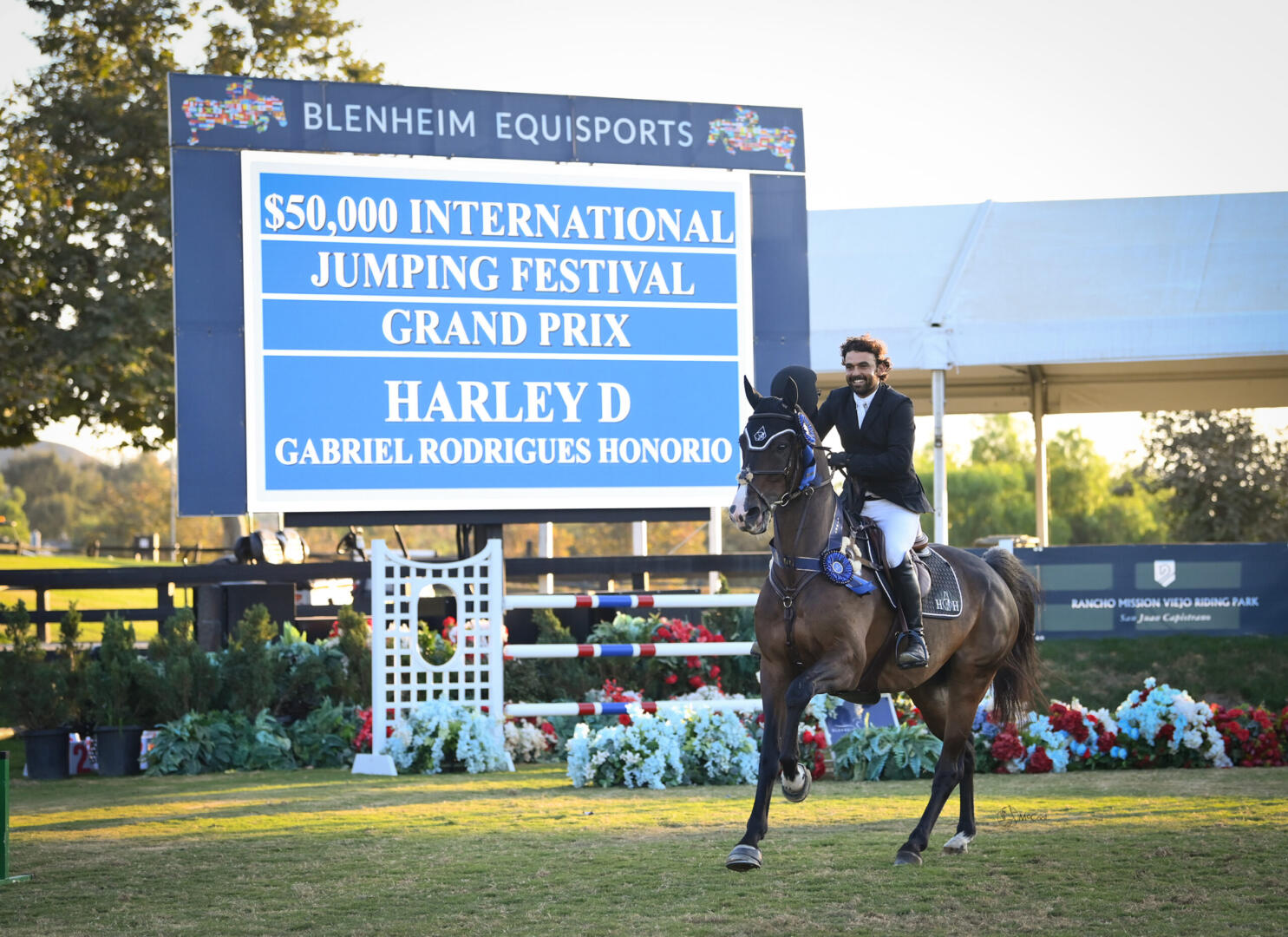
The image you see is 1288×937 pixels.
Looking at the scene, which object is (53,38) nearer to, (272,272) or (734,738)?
(272,272)

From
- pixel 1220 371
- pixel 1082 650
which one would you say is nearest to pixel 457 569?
pixel 1082 650

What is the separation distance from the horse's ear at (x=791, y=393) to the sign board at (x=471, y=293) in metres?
5.46

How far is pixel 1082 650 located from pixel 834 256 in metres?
6.28

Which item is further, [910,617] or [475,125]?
[475,125]

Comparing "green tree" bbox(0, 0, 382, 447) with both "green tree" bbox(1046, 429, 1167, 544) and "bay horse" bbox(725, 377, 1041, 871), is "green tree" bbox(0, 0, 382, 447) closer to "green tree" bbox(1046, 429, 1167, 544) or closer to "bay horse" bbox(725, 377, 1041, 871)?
"bay horse" bbox(725, 377, 1041, 871)

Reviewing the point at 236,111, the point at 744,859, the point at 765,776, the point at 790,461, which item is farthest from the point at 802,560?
the point at 236,111

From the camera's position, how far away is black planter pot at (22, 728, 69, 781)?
467 inches

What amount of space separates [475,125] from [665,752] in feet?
17.9

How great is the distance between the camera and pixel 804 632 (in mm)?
6484

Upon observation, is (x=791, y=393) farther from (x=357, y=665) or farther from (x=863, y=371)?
(x=357, y=665)

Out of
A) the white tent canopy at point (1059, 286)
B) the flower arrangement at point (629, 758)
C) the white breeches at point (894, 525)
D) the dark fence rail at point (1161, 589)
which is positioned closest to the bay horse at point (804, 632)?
the white breeches at point (894, 525)

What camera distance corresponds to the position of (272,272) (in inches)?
448

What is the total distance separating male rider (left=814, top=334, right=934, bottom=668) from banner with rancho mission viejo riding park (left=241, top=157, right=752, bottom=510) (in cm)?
497

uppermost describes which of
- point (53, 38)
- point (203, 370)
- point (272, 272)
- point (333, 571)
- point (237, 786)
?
point (53, 38)
